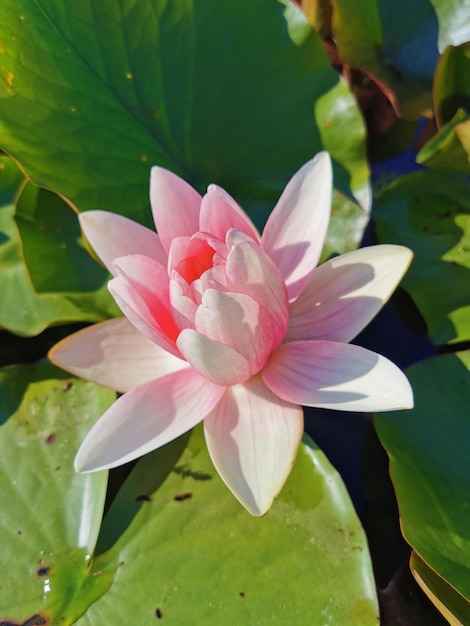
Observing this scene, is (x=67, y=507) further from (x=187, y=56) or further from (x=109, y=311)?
(x=187, y=56)

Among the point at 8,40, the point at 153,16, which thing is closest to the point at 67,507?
the point at 8,40

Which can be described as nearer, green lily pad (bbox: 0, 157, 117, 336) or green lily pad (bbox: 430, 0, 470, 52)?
green lily pad (bbox: 0, 157, 117, 336)

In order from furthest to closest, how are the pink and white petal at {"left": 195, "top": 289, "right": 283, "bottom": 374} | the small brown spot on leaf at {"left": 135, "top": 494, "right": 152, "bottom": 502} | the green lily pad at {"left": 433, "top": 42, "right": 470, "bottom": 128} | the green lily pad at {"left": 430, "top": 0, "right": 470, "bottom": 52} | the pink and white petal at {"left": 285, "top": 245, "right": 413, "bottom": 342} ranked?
the green lily pad at {"left": 430, "top": 0, "right": 470, "bottom": 52} → the green lily pad at {"left": 433, "top": 42, "right": 470, "bottom": 128} → the small brown spot on leaf at {"left": 135, "top": 494, "right": 152, "bottom": 502} → the pink and white petal at {"left": 285, "top": 245, "right": 413, "bottom": 342} → the pink and white petal at {"left": 195, "top": 289, "right": 283, "bottom": 374}

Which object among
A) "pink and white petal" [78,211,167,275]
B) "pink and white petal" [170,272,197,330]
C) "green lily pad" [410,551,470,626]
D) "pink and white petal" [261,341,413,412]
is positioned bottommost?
"green lily pad" [410,551,470,626]

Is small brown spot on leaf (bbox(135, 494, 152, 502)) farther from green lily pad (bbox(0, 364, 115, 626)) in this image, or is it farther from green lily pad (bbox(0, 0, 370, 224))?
green lily pad (bbox(0, 0, 370, 224))

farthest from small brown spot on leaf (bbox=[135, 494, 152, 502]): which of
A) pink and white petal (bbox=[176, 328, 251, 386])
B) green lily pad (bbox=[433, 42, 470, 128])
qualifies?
green lily pad (bbox=[433, 42, 470, 128])

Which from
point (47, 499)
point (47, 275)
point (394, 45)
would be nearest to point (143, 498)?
point (47, 499)

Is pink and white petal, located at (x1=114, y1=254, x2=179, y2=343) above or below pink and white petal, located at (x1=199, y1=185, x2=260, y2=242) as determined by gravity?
below

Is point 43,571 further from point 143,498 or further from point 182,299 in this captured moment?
point 182,299
